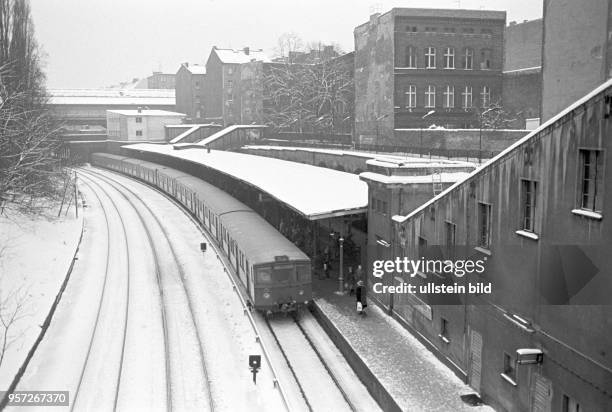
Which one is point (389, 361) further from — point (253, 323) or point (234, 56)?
point (234, 56)

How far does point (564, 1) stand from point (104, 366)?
17.7m

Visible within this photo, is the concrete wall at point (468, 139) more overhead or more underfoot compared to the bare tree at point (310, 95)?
more underfoot

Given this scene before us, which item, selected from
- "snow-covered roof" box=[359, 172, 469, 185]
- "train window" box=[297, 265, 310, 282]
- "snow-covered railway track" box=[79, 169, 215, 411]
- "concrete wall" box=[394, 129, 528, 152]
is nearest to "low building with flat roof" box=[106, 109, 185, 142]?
"snow-covered railway track" box=[79, 169, 215, 411]

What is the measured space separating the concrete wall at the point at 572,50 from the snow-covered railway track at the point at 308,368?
33.0ft

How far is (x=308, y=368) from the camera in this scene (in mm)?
20297

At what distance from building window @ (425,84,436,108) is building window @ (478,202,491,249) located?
33.2m

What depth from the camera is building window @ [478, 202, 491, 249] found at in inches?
659

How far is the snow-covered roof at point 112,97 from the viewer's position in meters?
115

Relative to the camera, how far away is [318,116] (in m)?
64.1

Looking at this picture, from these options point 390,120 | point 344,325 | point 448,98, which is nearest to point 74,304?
point 344,325

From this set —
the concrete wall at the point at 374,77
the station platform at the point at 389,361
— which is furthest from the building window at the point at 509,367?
the concrete wall at the point at 374,77

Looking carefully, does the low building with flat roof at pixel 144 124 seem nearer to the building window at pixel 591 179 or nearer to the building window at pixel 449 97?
the building window at pixel 449 97

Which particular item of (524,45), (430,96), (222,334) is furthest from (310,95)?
(222,334)

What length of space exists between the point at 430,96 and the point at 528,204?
3561 centimetres
